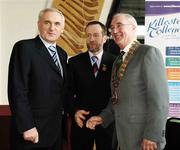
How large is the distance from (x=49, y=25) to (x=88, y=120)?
797mm

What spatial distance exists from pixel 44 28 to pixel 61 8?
1.97 metres

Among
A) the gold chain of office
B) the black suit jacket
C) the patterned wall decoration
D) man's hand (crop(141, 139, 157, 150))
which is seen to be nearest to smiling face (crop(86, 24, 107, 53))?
the black suit jacket

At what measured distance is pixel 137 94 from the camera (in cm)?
203

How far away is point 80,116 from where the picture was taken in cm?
247

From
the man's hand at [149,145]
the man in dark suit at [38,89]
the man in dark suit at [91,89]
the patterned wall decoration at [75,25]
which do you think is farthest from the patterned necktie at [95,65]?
the patterned wall decoration at [75,25]

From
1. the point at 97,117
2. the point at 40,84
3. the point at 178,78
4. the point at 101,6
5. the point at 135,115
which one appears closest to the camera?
the point at 135,115

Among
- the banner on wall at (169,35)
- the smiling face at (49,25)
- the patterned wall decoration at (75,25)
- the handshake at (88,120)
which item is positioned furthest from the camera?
the patterned wall decoration at (75,25)

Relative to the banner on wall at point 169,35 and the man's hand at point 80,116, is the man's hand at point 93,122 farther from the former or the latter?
the banner on wall at point 169,35

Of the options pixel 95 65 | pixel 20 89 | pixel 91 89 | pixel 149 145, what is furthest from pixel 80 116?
pixel 149 145

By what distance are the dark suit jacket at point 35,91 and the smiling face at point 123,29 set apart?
0.52 m

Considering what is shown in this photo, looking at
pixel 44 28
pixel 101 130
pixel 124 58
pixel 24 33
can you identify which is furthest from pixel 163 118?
pixel 24 33

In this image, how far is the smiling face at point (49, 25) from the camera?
7.47 feet

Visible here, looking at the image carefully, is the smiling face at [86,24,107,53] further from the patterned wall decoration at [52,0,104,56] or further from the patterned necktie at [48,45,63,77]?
the patterned wall decoration at [52,0,104,56]

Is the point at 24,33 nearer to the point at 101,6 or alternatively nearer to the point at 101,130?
the point at 101,6
